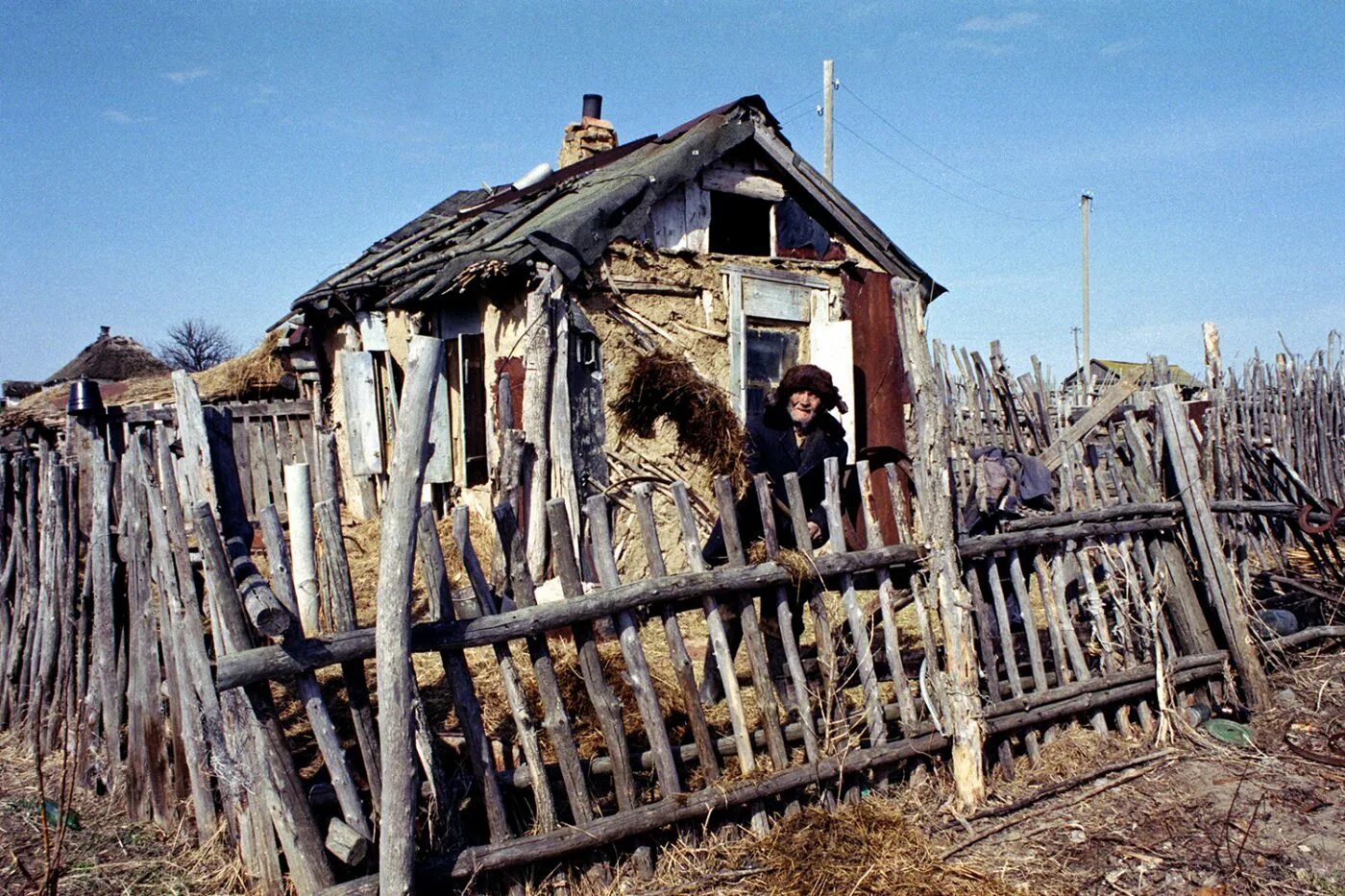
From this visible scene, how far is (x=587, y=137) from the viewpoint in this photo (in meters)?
12.1

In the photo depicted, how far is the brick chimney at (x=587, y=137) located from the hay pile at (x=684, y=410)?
18.1ft

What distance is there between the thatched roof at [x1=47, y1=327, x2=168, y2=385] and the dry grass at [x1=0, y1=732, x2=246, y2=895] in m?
29.0

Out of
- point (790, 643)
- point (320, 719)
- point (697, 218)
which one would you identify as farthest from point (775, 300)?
point (320, 719)

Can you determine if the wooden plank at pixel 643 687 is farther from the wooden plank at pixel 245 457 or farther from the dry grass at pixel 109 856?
the wooden plank at pixel 245 457

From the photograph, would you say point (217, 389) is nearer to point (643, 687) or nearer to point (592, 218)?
point (592, 218)

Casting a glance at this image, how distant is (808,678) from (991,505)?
168cm

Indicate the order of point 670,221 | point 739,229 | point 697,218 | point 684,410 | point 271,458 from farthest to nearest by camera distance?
point 271,458 < point 739,229 < point 697,218 < point 670,221 < point 684,410

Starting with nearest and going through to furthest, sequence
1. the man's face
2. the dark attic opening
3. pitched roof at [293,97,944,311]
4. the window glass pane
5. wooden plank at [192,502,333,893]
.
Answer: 1. wooden plank at [192,502,333,893]
2. the man's face
3. pitched roof at [293,97,944,311]
4. the window glass pane
5. the dark attic opening

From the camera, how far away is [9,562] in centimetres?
503

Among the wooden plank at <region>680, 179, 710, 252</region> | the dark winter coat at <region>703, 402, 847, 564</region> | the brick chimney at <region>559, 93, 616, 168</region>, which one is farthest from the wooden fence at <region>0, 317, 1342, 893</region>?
the brick chimney at <region>559, 93, 616, 168</region>

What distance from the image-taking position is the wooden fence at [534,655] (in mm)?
2838

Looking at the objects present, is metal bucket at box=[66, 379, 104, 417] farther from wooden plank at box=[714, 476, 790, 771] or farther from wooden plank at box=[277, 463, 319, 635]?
wooden plank at box=[714, 476, 790, 771]

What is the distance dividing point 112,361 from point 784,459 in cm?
3168

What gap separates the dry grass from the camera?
10.4ft
